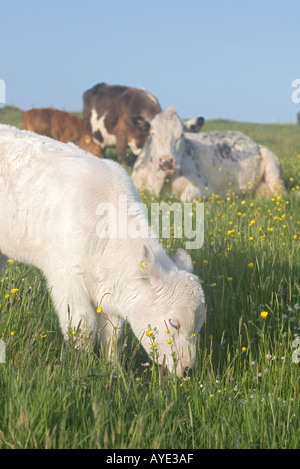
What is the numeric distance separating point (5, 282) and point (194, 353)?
8.07 ft

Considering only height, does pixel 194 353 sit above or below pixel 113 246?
below

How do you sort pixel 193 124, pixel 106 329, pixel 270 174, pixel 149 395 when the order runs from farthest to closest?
pixel 193 124, pixel 270 174, pixel 106 329, pixel 149 395

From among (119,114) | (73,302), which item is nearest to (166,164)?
(73,302)

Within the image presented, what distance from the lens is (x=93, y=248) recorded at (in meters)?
4.52

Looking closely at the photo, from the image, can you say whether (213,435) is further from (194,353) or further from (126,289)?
(126,289)

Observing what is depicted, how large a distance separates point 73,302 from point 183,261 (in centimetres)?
85

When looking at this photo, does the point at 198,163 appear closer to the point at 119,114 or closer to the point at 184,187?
the point at 184,187

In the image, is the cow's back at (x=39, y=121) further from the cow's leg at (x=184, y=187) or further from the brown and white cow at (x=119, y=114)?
the cow's leg at (x=184, y=187)

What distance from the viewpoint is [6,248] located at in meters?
5.01

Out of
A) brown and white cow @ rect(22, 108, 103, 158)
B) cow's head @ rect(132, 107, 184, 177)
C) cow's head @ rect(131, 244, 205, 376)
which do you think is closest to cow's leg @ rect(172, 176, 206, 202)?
cow's head @ rect(132, 107, 184, 177)

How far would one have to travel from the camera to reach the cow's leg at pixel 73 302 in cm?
453

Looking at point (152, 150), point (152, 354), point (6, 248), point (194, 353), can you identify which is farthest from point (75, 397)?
point (152, 150)

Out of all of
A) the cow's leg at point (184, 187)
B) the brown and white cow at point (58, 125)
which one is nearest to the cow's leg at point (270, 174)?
the cow's leg at point (184, 187)

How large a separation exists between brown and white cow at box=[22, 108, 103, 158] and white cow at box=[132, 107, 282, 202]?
189 inches
